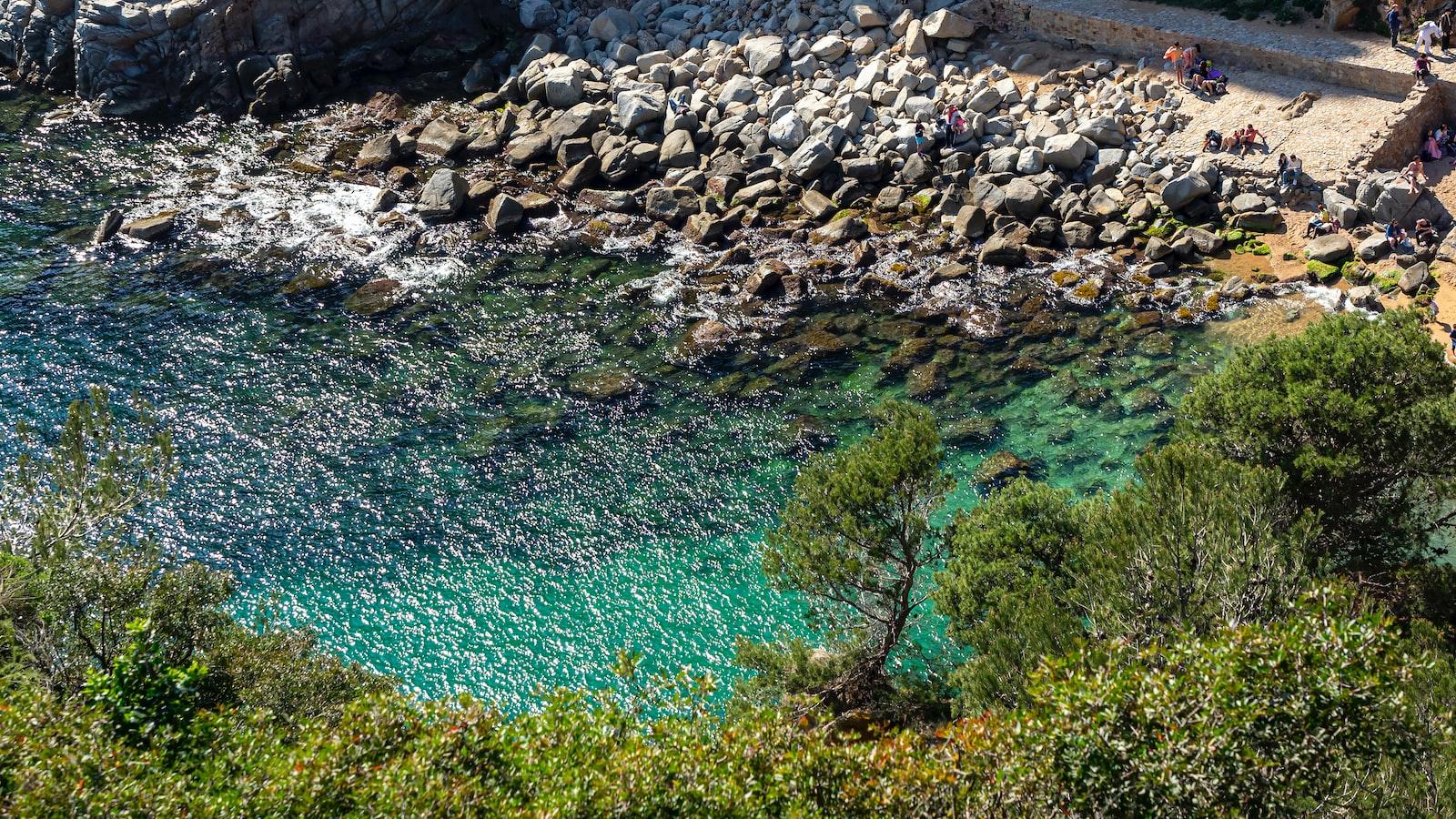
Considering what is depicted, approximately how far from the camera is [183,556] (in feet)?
114

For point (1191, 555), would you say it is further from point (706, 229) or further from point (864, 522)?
point (706, 229)

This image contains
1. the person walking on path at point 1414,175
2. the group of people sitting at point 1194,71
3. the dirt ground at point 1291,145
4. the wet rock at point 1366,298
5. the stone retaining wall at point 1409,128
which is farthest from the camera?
the group of people sitting at point 1194,71

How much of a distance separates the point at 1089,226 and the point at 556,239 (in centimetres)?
2317

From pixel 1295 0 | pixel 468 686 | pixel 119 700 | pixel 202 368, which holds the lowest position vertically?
pixel 468 686

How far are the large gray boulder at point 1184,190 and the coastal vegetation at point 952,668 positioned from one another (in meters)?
18.3

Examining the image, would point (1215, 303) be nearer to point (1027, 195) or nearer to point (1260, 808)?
point (1027, 195)

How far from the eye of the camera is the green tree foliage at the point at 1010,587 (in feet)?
72.0

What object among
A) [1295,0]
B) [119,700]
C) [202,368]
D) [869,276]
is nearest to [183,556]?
[202,368]

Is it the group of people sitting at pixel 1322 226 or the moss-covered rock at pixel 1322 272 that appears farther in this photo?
the group of people sitting at pixel 1322 226

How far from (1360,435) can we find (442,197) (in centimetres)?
3957

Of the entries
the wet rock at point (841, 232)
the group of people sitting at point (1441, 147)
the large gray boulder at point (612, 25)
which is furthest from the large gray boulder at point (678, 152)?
the group of people sitting at point (1441, 147)

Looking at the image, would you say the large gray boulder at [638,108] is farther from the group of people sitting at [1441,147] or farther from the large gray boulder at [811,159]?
the group of people sitting at [1441,147]

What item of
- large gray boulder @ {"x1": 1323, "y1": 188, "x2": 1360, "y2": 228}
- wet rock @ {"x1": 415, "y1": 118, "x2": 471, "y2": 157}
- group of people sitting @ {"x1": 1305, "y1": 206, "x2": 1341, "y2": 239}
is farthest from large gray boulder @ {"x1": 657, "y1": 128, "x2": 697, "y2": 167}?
large gray boulder @ {"x1": 1323, "y1": 188, "x2": 1360, "y2": 228}

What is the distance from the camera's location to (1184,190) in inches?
1845
